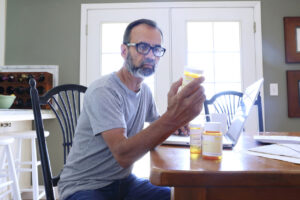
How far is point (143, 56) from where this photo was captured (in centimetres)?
97

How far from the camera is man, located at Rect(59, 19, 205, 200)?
66 cm

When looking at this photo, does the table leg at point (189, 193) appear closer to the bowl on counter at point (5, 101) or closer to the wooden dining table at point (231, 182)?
the wooden dining table at point (231, 182)

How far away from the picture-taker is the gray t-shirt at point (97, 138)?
31.0 inches

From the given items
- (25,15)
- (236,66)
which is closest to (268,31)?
(236,66)

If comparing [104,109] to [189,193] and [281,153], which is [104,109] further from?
[281,153]

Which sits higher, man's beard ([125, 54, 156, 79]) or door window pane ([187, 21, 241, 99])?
door window pane ([187, 21, 241, 99])

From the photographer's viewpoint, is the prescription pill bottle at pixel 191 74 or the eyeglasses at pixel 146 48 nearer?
the prescription pill bottle at pixel 191 74

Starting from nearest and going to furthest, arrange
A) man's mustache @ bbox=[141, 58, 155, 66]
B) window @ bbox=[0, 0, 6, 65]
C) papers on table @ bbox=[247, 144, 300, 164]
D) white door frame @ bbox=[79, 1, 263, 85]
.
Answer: papers on table @ bbox=[247, 144, 300, 164]
man's mustache @ bbox=[141, 58, 155, 66]
white door frame @ bbox=[79, 1, 263, 85]
window @ bbox=[0, 0, 6, 65]

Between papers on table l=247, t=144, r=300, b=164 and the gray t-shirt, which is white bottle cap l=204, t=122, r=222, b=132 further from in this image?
the gray t-shirt

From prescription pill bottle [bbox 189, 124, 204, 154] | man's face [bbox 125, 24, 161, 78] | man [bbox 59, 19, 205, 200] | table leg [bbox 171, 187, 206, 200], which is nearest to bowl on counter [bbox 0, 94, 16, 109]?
man [bbox 59, 19, 205, 200]


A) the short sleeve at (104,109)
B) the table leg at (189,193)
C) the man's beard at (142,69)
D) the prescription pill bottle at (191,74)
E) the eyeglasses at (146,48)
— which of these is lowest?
the table leg at (189,193)

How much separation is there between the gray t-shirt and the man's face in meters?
0.09

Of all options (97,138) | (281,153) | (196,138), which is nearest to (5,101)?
(97,138)

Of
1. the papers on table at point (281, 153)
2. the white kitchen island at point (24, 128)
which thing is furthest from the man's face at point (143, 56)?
the white kitchen island at point (24, 128)
